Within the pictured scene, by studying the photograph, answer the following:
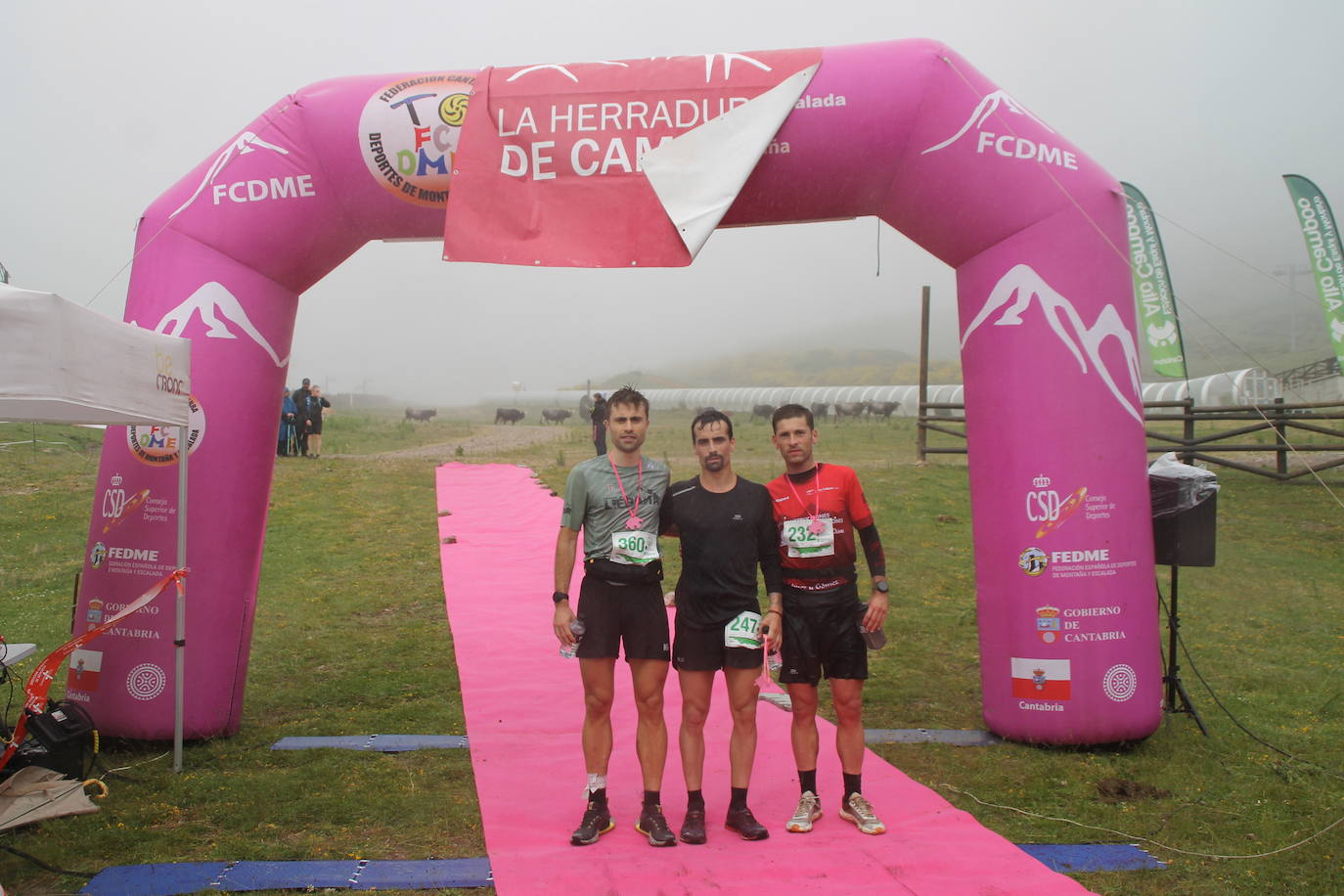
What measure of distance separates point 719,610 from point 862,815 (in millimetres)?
1015

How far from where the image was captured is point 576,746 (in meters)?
5.04

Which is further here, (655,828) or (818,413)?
(818,413)

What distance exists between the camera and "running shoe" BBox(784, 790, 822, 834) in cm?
388

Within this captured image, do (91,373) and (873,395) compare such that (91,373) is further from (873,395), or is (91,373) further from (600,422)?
(873,395)

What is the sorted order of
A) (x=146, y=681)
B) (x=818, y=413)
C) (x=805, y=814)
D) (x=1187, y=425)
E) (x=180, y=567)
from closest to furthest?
(x=805, y=814)
(x=180, y=567)
(x=146, y=681)
(x=1187, y=425)
(x=818, y=413)

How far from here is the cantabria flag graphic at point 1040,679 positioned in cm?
480

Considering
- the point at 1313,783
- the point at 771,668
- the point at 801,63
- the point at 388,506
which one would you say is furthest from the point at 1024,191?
the point at 388,506

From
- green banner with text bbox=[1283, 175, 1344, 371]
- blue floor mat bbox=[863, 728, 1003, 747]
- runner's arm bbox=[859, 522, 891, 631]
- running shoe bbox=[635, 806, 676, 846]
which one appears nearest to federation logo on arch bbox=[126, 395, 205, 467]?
running shoe bbox=[635, 806, 676, 846]

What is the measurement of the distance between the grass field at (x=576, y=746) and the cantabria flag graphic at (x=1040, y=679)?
0.29 m

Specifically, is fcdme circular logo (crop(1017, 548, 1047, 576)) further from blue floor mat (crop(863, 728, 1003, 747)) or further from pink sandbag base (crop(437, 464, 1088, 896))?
pink sandbag base (crop(437, 464, 1088, 896))

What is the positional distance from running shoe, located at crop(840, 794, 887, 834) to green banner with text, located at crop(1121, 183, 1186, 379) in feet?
35.9

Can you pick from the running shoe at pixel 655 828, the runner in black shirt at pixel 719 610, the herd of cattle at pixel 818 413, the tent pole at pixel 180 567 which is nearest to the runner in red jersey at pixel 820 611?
the runner in black shirt at pixel 719 610

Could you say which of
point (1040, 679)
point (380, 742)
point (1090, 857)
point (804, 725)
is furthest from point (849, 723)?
point (380, 742)

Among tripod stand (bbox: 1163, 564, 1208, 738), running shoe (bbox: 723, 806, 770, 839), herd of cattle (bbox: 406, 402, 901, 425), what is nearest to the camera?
running shoe (bbox: 723, 806, 770, 839)
